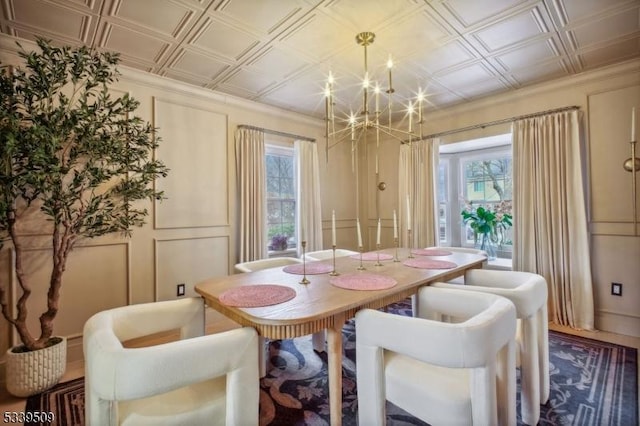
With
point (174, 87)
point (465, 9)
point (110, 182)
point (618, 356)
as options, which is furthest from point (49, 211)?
point (618, 356)

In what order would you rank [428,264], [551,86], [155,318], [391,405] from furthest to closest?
[551,86] → [428,264] → [391,405] → [155,318]

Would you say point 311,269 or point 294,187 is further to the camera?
point 294,187

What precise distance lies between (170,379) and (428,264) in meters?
1.93

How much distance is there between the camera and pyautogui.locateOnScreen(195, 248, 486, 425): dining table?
135 cm

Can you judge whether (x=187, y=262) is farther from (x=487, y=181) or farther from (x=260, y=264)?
(x=487, y=181)

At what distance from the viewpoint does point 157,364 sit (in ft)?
3.42

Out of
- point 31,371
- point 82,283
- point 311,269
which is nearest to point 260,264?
point 311,269

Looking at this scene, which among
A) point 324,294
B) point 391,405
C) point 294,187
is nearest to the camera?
point 324,294

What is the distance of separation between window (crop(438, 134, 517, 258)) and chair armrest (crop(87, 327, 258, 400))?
354cm

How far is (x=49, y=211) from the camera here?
202 cm

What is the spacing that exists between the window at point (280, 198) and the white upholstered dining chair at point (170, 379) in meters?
2.64

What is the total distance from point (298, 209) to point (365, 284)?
2313mm

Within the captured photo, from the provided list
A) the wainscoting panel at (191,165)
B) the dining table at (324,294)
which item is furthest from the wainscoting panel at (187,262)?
the dining table at (324,294)

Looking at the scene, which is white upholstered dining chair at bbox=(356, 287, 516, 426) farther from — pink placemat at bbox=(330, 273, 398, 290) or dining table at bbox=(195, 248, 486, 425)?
pink placemat at bbox=(330, 273, 398, 290)
